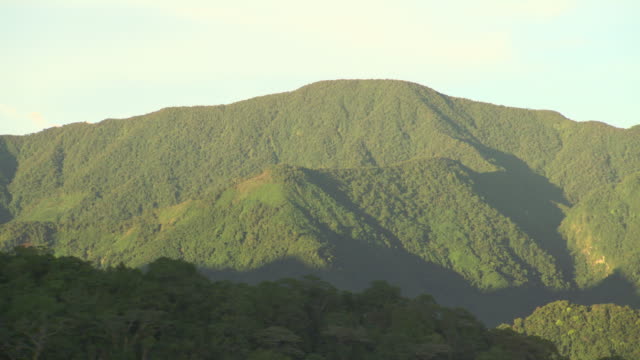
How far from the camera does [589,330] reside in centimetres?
15412

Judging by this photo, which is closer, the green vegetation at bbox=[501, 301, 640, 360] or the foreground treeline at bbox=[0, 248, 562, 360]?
the foreground treeline at bbox=[0, 248, 562, 360]

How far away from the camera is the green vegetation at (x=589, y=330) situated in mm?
145875

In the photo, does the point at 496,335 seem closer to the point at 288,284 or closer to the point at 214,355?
the point at 288,284

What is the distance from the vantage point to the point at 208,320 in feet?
181

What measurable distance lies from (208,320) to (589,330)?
113 m

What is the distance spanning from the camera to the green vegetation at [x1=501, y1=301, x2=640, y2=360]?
145875mm

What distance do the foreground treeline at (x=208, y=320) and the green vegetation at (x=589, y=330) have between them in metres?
91.9

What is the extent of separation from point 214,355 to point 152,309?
543 cm

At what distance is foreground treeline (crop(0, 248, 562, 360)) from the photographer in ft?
159

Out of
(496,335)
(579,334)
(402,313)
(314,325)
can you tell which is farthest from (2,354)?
(579,334)

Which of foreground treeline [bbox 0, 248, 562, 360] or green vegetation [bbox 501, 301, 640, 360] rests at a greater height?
foreground treeline [bbox 0, 248, 562, 360]

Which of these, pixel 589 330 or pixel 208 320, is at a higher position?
pixel 208 320

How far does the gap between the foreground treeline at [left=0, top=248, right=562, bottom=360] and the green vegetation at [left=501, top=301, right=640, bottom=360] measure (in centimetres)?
9193

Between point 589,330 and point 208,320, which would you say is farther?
point 589,330
